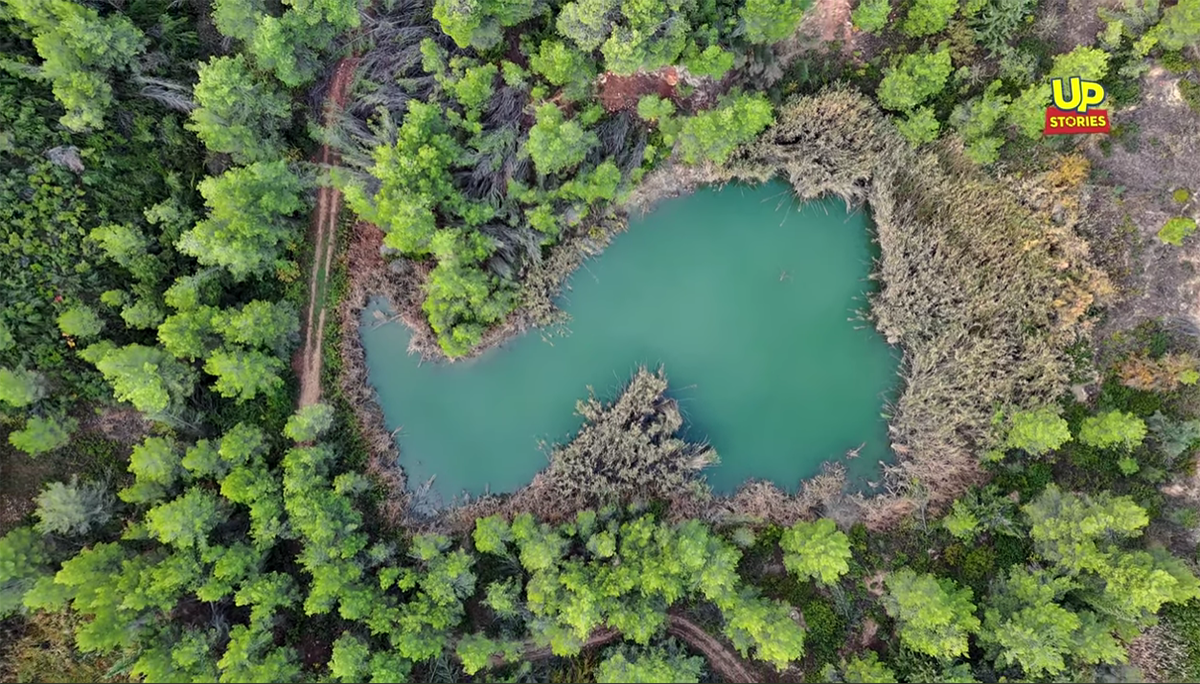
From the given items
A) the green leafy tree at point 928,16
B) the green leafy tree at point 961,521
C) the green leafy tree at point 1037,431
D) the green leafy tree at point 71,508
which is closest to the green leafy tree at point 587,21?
the green leafy tree at point 928,16

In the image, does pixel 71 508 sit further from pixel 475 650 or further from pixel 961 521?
pixel 961 521

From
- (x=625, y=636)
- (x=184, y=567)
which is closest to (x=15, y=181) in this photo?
(x=184, y=567)

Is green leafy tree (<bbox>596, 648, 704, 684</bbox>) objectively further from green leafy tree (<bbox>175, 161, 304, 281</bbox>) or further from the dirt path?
green leafy tree (<bbox>175, 161, 304, 281</bbox>)

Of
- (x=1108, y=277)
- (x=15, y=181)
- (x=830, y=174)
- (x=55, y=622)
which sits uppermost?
(x=830, y=174)

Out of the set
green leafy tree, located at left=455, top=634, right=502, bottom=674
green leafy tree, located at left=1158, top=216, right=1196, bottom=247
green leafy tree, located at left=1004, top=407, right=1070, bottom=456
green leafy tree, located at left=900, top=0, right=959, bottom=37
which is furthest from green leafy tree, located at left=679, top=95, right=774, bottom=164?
green leafy tree, located at left=455, top=634, right=502, bottom=674

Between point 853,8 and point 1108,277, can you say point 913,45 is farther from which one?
point 1108,277

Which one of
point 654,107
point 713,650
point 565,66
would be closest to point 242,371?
point 565,66
